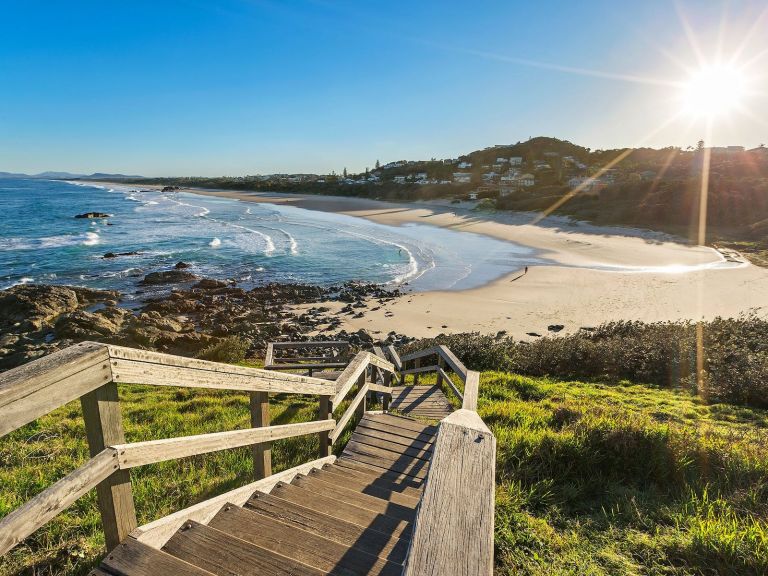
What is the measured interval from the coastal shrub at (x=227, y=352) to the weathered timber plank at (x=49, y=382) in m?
12.8

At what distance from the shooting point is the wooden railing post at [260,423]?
3.10 m

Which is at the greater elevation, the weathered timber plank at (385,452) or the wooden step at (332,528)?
the wooden step at (332,528)

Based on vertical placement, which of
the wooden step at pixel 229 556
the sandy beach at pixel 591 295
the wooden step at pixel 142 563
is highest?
the wooden step at pixel 142 563

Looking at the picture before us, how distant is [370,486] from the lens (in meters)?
3.94

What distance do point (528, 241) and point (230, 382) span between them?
130 ft

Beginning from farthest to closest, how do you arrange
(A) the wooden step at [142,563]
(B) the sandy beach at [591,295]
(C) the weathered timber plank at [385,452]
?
(B) the sandy beach at [591,295], (C) the weathered timber plank at [385,452], (A) the wooden step at [142,563]

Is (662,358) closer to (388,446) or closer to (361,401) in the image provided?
(361,401)

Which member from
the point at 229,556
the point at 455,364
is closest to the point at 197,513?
the point at 229,556

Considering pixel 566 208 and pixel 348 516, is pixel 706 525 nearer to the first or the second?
pixel 348 516

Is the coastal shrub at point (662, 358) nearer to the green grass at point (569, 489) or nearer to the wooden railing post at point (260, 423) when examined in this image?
the green grass at point (569, 489)

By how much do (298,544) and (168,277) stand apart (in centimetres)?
2772

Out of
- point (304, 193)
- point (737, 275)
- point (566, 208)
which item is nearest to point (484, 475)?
point (737, 275)

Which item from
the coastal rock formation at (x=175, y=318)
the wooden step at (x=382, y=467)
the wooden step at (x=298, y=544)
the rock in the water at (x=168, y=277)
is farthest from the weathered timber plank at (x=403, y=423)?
the rock in the water at (x=168, y=277)

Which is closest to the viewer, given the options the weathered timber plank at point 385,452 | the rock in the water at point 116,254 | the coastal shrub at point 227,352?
the weathered timber plank at point 385,452
